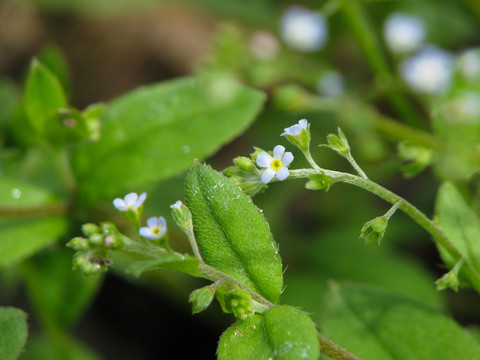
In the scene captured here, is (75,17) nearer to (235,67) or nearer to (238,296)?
(235,67)

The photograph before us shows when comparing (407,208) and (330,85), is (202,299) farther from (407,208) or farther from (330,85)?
(330,85)

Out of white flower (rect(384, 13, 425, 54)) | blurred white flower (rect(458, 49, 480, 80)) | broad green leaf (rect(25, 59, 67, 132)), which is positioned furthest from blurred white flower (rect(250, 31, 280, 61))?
broad green leaf (rect(25, 59, 67, 132))

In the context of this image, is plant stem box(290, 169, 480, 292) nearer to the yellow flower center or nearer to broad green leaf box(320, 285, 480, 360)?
the yellow flower center

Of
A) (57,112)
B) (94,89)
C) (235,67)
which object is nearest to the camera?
(57,112)

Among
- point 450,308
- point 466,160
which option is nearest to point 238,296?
point 466,160

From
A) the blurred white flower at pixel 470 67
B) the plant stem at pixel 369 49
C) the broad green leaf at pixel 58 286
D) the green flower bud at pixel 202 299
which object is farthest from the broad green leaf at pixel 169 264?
the plant stem at pixel 369 49

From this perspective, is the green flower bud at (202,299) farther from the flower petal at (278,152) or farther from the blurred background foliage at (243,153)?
the blurred background foliage at (243,153)
